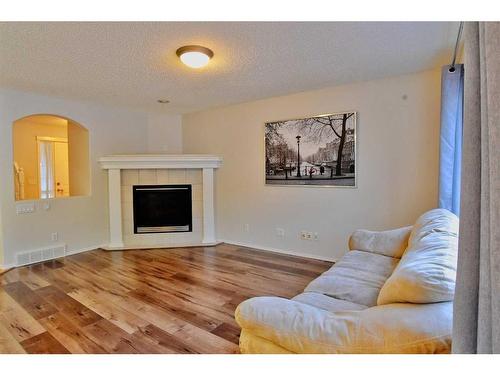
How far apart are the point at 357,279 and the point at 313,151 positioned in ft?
6.86

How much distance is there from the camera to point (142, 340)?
2014mm

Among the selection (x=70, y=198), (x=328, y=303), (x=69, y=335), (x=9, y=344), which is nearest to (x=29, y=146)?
(x=70, y=198)

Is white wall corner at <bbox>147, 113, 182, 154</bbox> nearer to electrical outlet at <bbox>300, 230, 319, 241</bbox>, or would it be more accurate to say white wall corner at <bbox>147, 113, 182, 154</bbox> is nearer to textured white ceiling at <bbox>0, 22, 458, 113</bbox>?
textured white ceiling at <bbox>0, 22, 458, 113</bbox>

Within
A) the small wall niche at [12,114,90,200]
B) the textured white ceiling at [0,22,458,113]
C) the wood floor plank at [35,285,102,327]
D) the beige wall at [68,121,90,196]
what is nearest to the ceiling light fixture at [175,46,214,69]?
the textured white ceiling at [0,22,458,113]

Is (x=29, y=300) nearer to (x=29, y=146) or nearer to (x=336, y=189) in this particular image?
(x=336, y=189)

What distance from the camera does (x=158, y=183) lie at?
15.2 ft

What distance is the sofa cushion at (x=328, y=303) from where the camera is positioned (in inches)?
65.2

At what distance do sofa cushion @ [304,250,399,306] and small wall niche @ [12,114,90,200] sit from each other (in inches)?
168

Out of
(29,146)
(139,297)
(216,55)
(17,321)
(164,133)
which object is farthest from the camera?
(29,146)

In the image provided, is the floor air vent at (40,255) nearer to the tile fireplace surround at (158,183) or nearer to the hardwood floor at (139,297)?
the hardwood floor at (139,297)

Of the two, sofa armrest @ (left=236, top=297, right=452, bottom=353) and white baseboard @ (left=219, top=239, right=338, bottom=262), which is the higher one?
sofa armrest @ (left=236, top=297, right=452, bottom=353)

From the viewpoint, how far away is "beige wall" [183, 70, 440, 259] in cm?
313

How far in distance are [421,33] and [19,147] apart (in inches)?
267
